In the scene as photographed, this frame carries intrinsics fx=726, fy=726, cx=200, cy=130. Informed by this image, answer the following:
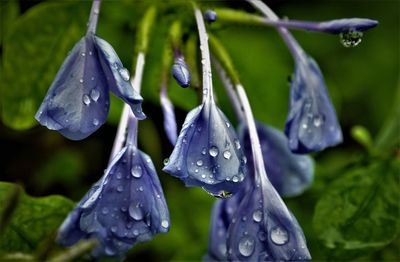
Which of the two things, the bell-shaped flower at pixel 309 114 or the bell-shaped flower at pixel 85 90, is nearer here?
the bell-shaped flower at pixel 85 90

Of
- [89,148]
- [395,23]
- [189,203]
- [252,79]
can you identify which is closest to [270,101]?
[252,79]

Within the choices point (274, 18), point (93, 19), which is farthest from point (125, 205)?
point (274, 18)

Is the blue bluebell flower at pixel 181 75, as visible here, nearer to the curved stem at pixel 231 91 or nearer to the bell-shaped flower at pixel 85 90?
the bell-shaped flower at pixel 85 90

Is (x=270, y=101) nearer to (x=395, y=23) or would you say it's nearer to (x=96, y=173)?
(x=96, y=173)

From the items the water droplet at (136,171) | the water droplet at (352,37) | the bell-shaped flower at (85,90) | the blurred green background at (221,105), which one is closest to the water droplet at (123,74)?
the bell-shaped flower at (85,90)

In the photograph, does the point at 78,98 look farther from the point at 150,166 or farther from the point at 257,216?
the point at 257,216

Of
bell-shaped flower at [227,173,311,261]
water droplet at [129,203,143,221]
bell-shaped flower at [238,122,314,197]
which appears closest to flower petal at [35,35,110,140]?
water droplet at [129,203,143,221]
